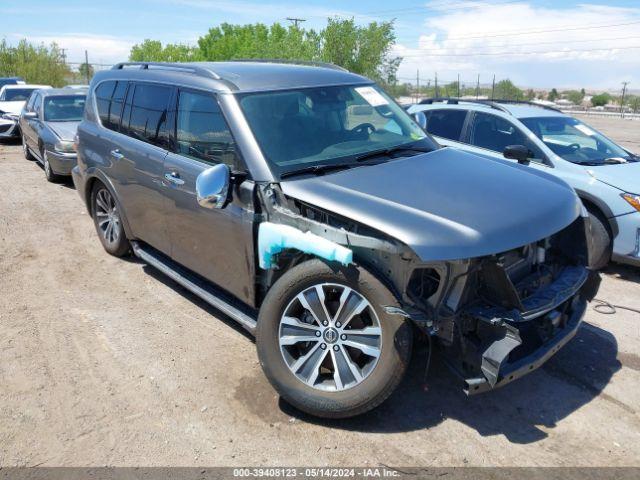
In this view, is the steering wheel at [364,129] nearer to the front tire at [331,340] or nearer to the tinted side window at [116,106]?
the front tire at [331,340]

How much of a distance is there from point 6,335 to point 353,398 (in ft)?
9.65

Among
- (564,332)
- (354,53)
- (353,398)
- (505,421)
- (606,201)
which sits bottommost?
(505,421)

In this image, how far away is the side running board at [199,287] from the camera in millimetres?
3848

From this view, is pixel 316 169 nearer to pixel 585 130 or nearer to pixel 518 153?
pixel 518 153

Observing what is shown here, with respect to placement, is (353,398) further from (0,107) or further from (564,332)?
(0,107)

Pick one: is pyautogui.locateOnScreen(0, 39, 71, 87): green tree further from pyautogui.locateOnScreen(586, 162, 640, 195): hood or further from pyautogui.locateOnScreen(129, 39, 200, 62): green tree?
pyautogui.locateOnScreen(586, 162, 640, 195): hood

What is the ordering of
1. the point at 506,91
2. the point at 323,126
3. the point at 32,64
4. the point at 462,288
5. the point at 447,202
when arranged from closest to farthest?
the point at 462,288
the point at 447,202
the point at 323,126
the point at 32,64
the point at 506,91

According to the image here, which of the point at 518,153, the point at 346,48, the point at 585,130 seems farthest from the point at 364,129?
the point at 346,48

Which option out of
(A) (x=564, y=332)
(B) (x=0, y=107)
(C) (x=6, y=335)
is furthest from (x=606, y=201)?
(B) (x=0, y=107)

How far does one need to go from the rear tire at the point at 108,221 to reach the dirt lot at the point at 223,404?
2.83 ft

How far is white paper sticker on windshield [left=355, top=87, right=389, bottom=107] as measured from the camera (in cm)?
464

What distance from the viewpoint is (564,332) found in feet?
11.4

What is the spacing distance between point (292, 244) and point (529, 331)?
4.99 ft

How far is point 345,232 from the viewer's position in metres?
3.10
